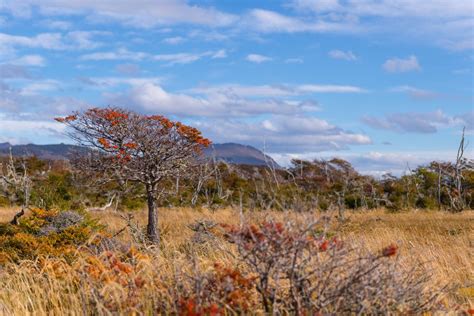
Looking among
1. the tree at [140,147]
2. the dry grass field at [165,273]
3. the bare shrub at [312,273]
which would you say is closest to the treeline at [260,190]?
the tree at [140,147]

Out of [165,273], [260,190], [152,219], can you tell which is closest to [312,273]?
[165,273]

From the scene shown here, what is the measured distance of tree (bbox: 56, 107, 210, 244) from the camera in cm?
1410

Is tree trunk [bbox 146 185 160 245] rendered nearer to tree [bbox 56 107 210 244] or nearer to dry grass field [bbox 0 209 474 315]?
tree [bbox 56 107 210 244]

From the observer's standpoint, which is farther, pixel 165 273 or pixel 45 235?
pixel 45 235

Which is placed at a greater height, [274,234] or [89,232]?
[274,234]

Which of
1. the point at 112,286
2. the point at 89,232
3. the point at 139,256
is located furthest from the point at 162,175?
the point at 112,286

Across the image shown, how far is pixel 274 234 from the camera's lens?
457 cm

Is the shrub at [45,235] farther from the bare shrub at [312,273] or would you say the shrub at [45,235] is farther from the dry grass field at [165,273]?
the bare shrub at [312,273]

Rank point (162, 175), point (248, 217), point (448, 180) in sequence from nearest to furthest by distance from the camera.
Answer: point (248, 217) < point (162, 175) < point (448, 180)

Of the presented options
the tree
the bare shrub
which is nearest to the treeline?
the tree

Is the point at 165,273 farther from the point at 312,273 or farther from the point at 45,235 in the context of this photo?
the point at 45,235

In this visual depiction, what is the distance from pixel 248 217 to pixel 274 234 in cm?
46

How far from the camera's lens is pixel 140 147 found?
14.1 meters

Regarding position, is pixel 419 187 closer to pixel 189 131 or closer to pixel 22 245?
pixel 189 131
